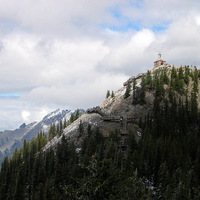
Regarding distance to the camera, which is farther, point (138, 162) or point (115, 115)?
point (115, 115)

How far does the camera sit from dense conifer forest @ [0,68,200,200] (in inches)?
1115

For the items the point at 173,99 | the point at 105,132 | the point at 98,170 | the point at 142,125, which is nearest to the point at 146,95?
the point at 173,99

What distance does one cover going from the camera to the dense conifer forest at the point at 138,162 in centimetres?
2833

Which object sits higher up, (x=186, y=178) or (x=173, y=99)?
(x=173, y=99)

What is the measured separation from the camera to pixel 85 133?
11394 cm

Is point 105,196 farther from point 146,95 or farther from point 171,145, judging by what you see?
point 146,95

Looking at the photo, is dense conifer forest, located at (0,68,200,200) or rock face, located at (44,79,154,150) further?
rock face, located at (44,79,154,150)

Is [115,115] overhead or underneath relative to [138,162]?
overhead

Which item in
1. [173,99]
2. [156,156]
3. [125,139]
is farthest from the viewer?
[173,99]

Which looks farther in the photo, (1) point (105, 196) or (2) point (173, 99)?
(2) point (173, 99)

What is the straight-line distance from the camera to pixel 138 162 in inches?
2879

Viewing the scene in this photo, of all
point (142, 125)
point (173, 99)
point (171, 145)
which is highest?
point (173, 99)

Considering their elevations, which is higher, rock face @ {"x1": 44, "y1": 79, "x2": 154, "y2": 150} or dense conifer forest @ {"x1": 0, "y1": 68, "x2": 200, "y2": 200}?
rock face @ {"x1": 44, "y1": 79, "x2": 154, "y2": 150}

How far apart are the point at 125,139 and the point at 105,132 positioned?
12.0 metres
